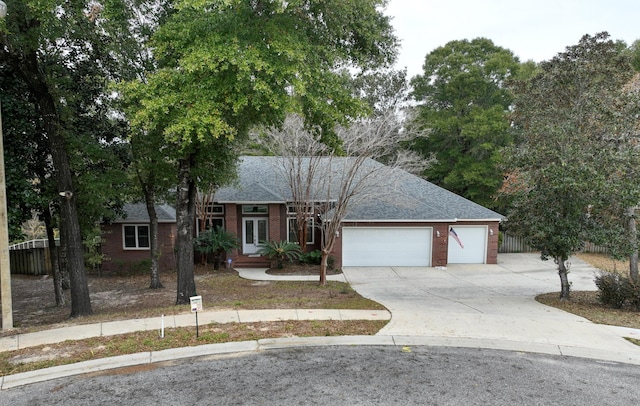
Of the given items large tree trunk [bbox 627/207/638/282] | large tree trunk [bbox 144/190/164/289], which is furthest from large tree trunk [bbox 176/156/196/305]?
large tree trunk [bbox 627/207/638/282]

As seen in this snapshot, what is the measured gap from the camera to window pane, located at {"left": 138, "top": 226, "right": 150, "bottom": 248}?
18.8m

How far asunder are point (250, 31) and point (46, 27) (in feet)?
14.5

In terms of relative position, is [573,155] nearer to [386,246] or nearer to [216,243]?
[386,246]

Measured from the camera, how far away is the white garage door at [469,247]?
63.1 feet

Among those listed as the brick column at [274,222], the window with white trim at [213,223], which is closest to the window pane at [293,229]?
the brick column at [274,222]

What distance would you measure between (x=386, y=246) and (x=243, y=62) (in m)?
12.7

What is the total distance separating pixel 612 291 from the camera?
10891 mm

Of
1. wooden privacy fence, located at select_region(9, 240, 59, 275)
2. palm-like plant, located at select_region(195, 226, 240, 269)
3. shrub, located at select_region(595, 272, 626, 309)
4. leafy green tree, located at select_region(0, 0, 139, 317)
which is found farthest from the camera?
wooden privacy fence, located at select_region(9, 240, 59, 275)

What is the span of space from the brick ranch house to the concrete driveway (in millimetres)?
961

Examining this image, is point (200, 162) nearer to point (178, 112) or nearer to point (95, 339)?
point (178, 112)

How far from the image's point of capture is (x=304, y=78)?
8648 mm

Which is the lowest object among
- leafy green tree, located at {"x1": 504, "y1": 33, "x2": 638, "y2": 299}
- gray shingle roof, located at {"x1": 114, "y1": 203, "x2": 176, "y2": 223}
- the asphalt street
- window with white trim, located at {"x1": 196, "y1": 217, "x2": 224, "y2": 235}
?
the asphalt street

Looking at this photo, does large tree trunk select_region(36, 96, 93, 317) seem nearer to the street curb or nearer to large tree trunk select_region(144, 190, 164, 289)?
the street curb

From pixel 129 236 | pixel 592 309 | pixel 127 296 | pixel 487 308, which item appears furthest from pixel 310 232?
pixel 592 309
